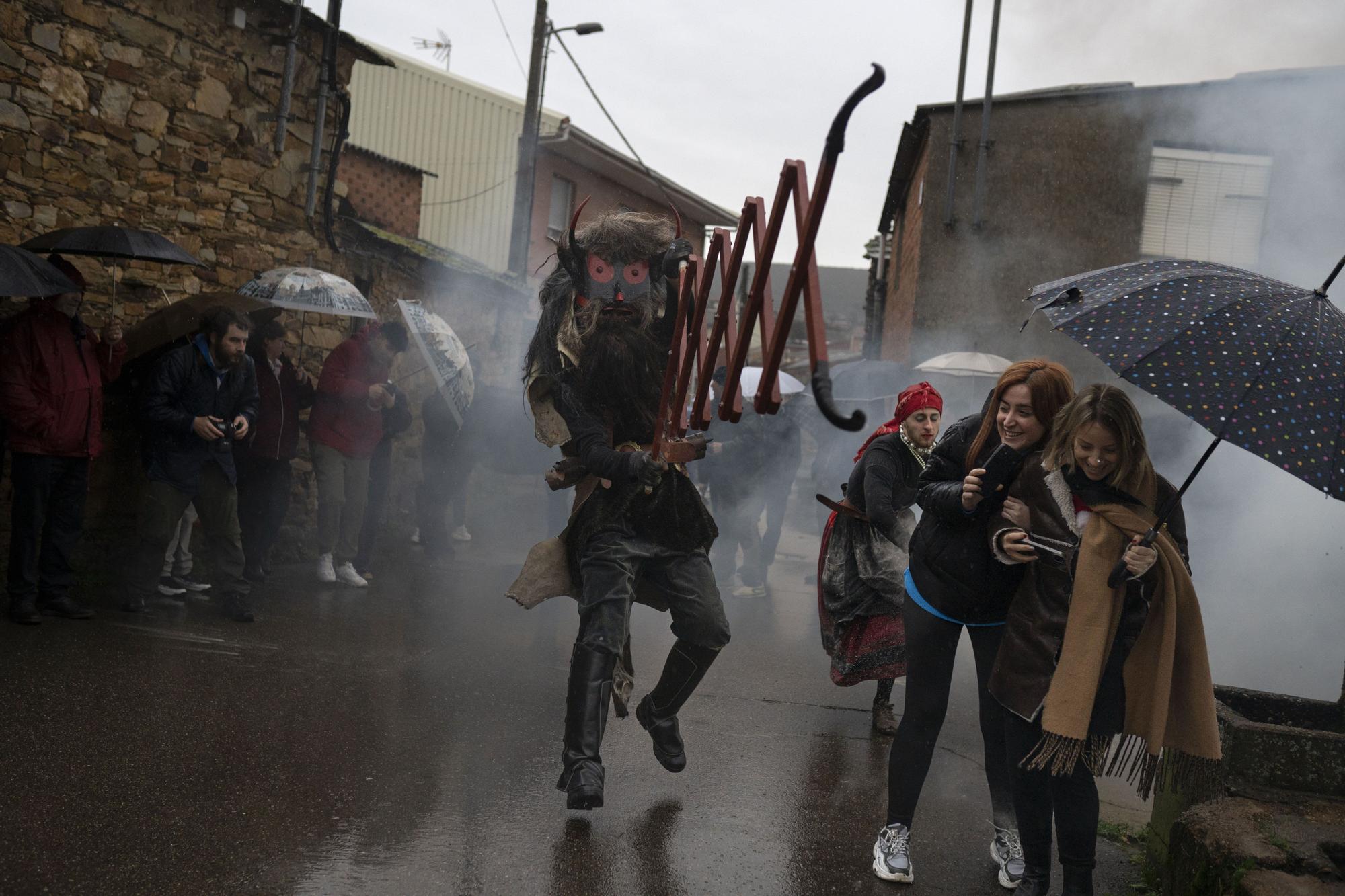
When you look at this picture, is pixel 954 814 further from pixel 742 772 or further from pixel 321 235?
pixel 321 235

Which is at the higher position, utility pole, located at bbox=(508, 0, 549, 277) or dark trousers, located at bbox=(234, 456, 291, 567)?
utility pole, located at bbox=(508, 0, 549, 277)

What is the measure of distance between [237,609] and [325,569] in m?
1.54

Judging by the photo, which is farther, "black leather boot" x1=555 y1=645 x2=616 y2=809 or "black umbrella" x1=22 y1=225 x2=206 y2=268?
"black umbrella" x1=22 y1=225 x2=206 y2=268

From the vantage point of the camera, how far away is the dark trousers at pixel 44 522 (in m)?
5.54

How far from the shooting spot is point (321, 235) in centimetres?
874

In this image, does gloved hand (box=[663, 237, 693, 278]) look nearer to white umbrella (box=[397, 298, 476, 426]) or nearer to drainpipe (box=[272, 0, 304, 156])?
white umbrella (box=[397, 298, 476, 426])

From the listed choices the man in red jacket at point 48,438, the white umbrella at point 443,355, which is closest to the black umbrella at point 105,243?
the man in red jacket at point 48,438

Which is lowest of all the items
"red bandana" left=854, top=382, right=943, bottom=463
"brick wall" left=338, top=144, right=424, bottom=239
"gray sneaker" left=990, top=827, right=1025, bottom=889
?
"gray sneaker" left=990, top=827, right=1025, bottom=889

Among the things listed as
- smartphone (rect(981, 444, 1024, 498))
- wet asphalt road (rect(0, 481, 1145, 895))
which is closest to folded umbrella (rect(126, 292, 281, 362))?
wet asphalt road (rect(0, 481, 1145, 895))

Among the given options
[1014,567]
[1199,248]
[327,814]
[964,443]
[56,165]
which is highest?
[1199,248]

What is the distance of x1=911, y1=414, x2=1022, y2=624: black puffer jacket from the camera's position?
3318 mm

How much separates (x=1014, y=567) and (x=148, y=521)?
15.4ft

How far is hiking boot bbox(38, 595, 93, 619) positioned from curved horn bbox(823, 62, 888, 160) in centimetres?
491

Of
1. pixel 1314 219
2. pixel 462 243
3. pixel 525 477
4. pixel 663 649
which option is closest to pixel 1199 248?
pixel 1314 219
